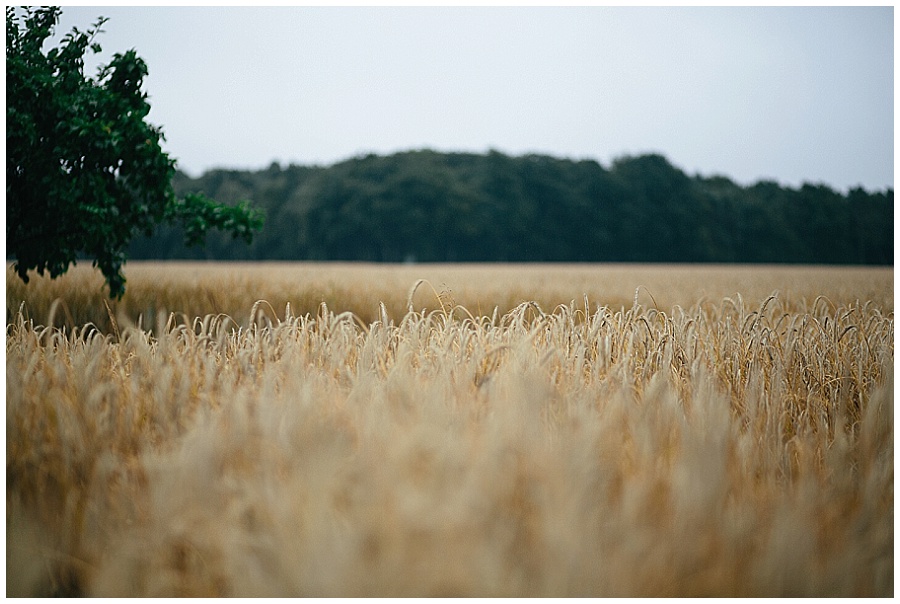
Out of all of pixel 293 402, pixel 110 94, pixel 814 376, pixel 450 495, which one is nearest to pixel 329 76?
pixel 110 94

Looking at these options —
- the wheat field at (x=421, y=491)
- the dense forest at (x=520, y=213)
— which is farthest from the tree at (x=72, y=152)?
the dense forest at (x=520, y=213)

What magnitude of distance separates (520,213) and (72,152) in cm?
2599

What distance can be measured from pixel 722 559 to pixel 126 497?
119cm

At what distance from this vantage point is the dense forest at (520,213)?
2411cm

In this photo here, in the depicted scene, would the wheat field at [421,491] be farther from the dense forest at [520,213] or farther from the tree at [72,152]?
the dense forest at [520,213]

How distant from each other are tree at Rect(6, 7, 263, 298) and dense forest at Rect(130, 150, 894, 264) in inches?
726

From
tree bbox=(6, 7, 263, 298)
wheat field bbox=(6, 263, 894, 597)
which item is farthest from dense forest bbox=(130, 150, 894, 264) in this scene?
wheat field bbox=(6, 263, 894, 597)

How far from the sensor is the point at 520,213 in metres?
28.4

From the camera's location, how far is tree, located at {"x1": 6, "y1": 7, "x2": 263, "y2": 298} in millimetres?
3150

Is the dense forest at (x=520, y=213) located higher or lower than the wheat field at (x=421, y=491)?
higher

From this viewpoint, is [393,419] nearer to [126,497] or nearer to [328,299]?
[126,497]

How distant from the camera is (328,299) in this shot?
15.5 feet

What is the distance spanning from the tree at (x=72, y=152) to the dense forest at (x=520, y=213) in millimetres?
18452

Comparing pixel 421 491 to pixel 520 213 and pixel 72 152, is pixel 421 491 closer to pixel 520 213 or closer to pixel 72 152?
pixel 72 152
